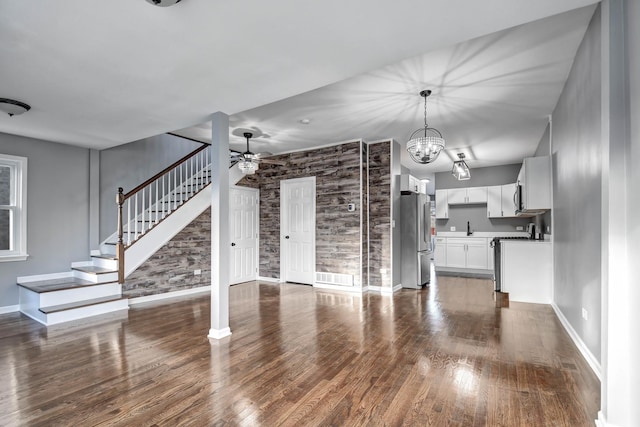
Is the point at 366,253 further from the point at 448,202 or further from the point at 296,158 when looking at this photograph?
the point at 448,202

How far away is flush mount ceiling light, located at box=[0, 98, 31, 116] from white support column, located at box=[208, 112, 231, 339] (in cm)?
204

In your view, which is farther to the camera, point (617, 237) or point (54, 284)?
point (54, 284)

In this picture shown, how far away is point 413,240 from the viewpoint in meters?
6.17

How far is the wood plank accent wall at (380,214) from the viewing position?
19.2 feet

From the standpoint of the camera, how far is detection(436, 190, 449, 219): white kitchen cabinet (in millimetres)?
8734

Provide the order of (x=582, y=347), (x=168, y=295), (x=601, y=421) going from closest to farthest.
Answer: (x=601, y=421)
(x=582, y=347)
(x=168, y=295)

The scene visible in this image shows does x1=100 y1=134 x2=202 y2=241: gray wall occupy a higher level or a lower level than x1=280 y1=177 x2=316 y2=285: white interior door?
higher

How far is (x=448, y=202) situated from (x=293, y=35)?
24.4ft

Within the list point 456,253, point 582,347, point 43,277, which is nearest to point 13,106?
point 43,277

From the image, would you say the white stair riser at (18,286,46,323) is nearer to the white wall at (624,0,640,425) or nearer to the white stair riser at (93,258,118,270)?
the white stair riser at (93,258,118,270)

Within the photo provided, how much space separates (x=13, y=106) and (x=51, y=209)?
7.52 ft

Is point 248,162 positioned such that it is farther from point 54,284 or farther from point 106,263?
point 54,284

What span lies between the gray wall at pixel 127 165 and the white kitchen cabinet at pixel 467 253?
7.16 m

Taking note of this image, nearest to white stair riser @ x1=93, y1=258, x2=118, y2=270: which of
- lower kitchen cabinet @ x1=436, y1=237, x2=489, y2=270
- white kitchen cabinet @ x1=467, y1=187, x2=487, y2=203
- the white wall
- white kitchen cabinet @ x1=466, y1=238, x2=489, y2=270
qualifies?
the white wall
